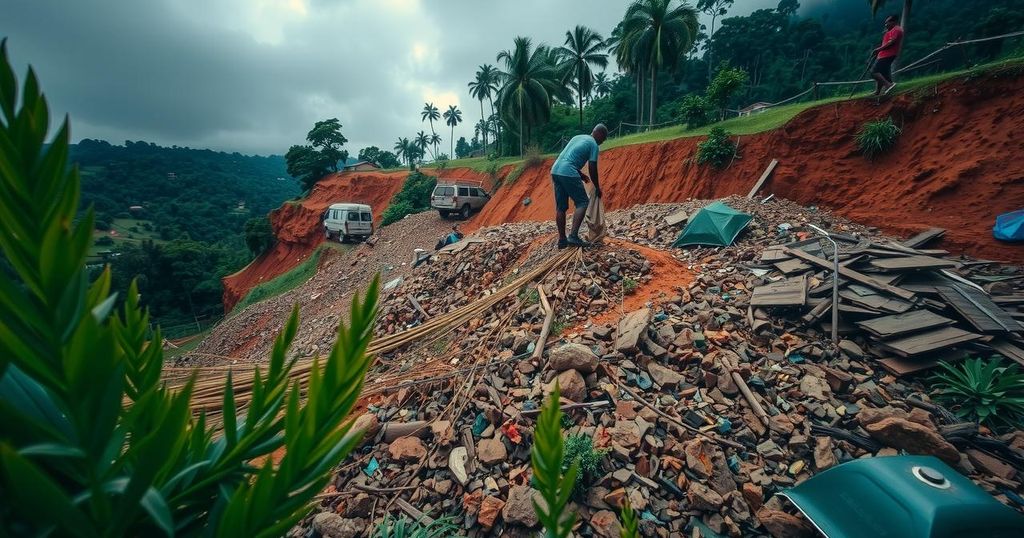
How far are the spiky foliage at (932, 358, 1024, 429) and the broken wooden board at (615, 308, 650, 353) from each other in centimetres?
269

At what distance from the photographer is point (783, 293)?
4.58 metres

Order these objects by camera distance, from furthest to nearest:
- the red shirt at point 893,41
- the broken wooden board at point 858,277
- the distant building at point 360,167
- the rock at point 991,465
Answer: the distant building at point 360,167 → the red shirt at point 893,41 → the broken wooden board at point 858,277 → the rock at point 991,465

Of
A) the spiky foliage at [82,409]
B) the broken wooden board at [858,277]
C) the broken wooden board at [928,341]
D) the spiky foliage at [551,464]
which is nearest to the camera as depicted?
the spiky foliage at [82,409]

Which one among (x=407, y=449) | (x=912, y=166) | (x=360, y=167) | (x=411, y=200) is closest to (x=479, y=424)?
(x=407, y=449)

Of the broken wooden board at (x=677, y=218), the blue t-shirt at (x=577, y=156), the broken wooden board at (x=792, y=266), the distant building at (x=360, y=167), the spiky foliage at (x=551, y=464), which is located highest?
the distant building at (x=360, y=167)

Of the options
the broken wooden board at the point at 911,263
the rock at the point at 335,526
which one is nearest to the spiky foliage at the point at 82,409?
the rock at the point at 335,526

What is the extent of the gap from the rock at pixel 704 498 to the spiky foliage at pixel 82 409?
2.95 m

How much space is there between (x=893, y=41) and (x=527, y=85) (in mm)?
19150

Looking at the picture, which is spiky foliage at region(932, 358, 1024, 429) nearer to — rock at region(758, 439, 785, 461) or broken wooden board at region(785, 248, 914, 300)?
broken wooden board at region(785, 248, 914, 300)

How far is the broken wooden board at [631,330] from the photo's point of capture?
3.87m

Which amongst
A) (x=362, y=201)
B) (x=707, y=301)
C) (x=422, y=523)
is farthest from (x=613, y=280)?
(x=362, y=201)

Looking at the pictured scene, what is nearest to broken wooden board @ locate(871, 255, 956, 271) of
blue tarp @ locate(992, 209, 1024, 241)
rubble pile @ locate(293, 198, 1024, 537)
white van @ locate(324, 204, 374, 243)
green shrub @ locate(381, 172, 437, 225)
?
rubble pile @ locate(293, 198, 1024, 537)

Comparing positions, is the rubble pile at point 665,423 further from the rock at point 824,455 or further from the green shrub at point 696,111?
the green shrub at point 696,111

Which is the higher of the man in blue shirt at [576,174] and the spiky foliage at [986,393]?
the man in blue shirt at [576,174]
